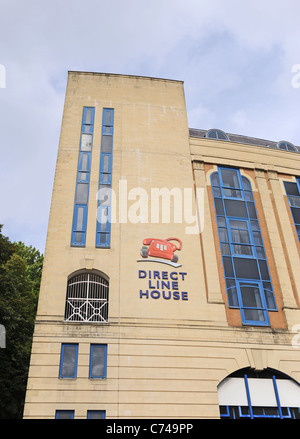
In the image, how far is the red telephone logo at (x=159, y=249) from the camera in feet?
88.6

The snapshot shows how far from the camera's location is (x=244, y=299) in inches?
1059

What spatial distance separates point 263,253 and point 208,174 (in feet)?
25.2

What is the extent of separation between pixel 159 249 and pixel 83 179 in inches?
306

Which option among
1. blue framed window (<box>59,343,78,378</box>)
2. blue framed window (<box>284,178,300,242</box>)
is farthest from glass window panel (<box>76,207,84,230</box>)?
blue framed window (<box>284,178,300,242</box>)

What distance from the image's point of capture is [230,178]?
108ft

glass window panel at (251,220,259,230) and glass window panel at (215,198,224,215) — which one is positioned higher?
glass window panel at (215,198,224,215)

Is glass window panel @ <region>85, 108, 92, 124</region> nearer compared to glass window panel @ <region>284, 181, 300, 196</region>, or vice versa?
glass window panel @ <region>85, 108, 92, 124</region>

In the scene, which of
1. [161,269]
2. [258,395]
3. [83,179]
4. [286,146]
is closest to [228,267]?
[161,269]

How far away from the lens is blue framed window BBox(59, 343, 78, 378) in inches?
870

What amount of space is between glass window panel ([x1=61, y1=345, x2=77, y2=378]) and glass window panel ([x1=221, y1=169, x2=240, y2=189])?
17458 millimetres

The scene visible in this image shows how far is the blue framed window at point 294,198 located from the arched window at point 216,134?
22.3 ft

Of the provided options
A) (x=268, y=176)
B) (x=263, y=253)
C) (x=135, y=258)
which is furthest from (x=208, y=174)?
(x=135, y=258)

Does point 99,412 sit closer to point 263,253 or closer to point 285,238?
point 263,253

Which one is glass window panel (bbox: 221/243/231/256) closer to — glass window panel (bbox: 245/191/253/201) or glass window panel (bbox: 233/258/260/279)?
glass window panel (bbox: 233/258/260/279)
